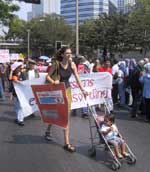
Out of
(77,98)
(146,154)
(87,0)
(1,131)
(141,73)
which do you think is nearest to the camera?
(146,154)

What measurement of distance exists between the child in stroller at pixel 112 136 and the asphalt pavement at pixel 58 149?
179 mm

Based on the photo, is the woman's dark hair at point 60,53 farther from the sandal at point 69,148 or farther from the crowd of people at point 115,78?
the sandal at point 69,148

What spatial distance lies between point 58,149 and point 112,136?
1.35 meters

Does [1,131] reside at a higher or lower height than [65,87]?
lower

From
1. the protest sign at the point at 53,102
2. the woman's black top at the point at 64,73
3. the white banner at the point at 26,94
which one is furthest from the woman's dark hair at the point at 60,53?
the white banner at the point at 26,94

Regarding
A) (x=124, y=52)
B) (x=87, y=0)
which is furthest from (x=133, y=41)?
(x=87, y=0)

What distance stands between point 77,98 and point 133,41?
52.4 meters

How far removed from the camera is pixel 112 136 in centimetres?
820

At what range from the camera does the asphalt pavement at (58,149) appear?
7906 mm

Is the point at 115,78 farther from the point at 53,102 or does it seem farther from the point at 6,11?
the point at 6,11

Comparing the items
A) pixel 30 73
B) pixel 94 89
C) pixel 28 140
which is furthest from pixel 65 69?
pixel 30 73

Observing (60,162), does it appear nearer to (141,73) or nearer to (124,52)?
(141,73)

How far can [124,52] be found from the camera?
63.8 meters

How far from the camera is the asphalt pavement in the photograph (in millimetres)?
7906
